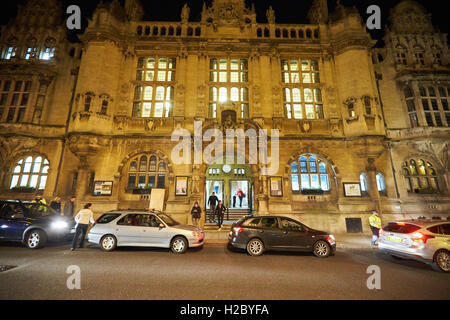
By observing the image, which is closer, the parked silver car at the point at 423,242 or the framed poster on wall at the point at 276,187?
the parked silver car at the point at 423,242

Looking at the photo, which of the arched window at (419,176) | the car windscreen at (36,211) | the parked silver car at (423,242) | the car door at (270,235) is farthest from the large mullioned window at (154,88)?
the arched window at (419,176)

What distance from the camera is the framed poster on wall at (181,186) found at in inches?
527

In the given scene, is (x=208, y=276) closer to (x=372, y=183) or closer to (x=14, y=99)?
(x=372, y=183)

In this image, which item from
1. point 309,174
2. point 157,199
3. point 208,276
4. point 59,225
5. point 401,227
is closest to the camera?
point 208,276

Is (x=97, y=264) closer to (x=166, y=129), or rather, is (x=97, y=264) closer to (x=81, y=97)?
(x=166, y=129)

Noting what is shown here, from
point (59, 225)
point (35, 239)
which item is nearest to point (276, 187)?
point (59, 225)

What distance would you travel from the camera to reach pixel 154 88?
1584cm

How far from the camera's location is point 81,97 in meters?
14.1

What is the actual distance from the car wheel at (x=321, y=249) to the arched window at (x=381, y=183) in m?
9.58

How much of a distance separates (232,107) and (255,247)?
10.3m

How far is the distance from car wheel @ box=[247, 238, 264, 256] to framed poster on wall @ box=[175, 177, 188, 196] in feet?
22.1

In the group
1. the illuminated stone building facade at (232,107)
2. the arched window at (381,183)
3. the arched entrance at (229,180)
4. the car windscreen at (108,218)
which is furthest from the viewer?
the arched entrance at (229,180)

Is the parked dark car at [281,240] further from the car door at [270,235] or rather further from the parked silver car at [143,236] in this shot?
the parked silver car at [143,236]
